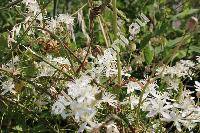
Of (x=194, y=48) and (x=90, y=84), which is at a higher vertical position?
(x=194, y=48)

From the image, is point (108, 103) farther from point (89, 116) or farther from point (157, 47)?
point (157, 47)

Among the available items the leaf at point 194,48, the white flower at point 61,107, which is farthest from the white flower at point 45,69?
the leaf at point 194,48

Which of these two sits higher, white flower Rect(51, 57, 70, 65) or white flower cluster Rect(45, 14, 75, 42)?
white flower cluster Rect(45, 14, 75, 42)

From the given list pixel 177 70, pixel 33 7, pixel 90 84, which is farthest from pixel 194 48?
pixel 90 84

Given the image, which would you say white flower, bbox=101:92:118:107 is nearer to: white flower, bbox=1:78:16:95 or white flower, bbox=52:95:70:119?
white flower, bbox=52:95:70:119

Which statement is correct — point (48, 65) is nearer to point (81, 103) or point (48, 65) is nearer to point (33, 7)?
point (33, 7)

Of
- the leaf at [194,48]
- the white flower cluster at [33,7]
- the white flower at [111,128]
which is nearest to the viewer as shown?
the white flower at [111,128]

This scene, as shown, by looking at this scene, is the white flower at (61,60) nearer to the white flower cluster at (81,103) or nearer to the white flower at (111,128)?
the white flower cluster at (81,103)

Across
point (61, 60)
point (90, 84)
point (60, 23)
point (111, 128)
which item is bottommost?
point (111, 128)

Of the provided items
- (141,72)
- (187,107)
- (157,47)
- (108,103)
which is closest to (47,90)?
→ (108,103)

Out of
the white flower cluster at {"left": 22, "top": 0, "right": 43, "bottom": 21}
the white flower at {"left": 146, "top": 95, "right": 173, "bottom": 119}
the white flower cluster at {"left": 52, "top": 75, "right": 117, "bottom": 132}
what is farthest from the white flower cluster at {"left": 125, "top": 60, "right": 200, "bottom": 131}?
the white flower cluster at {"left": 22, "top": 0, "right": 43, "bottom": 21}

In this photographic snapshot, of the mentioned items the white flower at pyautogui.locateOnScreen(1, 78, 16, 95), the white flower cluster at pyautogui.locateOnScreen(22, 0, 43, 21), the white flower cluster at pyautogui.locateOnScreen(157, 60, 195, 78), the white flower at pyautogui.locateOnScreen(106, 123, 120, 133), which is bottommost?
the white flower at pyautogui.locateOnScreen(106, 123, 120, 133)
